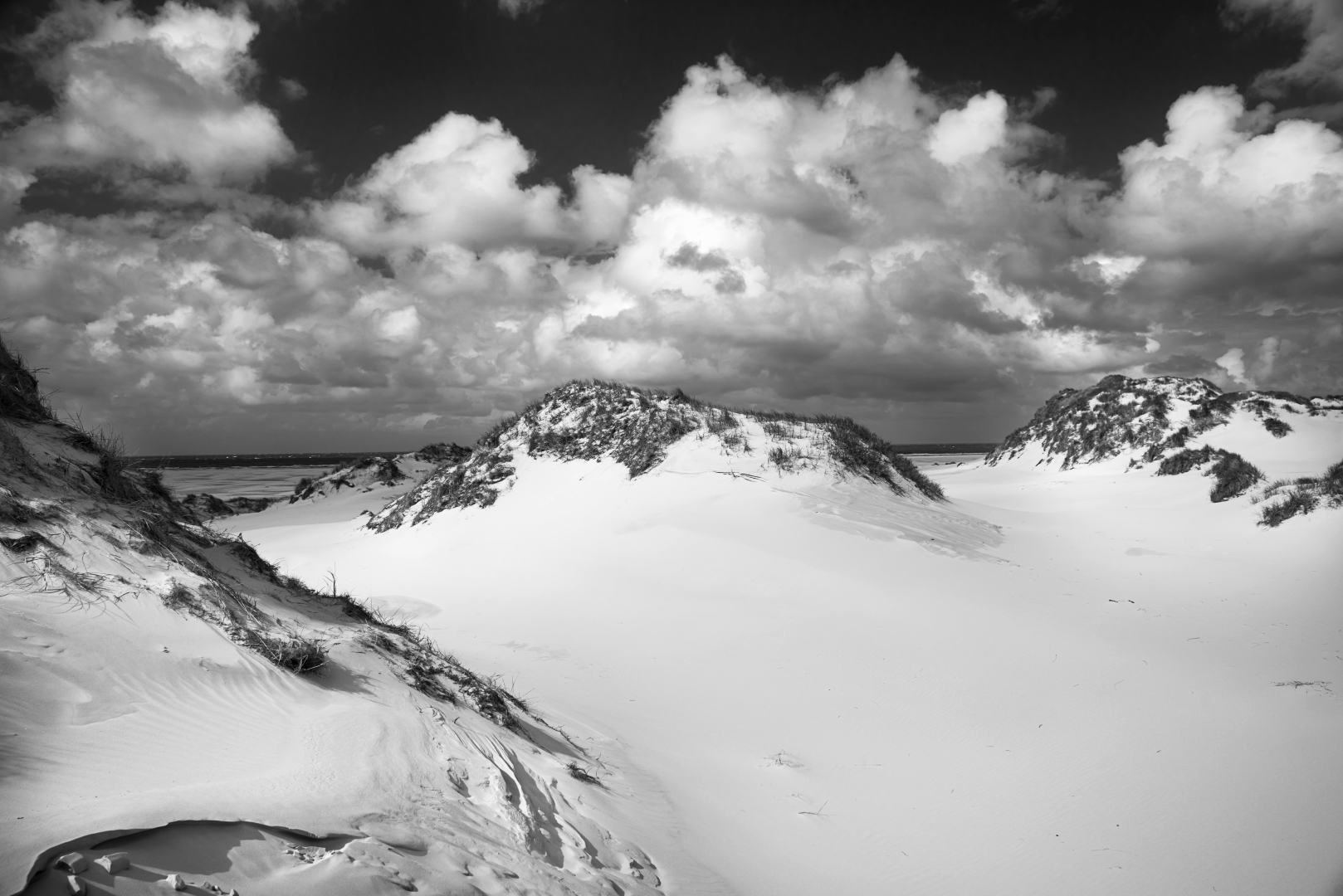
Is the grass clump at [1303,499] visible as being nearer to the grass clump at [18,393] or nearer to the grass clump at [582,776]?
the grass clump at [582,776]

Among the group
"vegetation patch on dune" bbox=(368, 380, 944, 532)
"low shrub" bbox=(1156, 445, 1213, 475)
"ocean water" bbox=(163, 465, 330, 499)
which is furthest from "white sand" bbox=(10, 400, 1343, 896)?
"ocean water" bbox=(163, 465, 330, 499)

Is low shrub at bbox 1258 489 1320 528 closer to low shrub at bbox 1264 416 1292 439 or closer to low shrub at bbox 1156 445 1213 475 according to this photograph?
low shrub at bbox 1156 445 1213 475

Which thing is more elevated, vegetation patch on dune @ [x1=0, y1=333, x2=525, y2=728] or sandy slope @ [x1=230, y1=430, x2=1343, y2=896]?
vegetation patch on dune @ [x1=0, y1=333, x2=525, y2=728]

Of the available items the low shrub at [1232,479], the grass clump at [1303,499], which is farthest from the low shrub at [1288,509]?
the low shrub at [1232,479]

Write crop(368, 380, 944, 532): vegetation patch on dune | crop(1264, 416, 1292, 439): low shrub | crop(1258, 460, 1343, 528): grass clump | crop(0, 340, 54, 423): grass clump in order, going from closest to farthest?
crop(0, 340, 54, 423): grass clump → crop(1258, 460, 1343, 528): grass clump → crop(368, 380, 944, 532): vegetation patch on dune → crop(1264, 416, 1292, 439): low shrub

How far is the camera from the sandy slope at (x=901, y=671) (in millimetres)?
4039

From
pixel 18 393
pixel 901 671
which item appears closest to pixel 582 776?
pixel 901 671

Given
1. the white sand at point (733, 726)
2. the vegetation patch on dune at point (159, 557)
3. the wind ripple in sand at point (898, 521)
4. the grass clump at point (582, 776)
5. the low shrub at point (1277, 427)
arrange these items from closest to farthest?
the white sand at point (733, 726), the vegetation patch on dune at point (159, 557), the grass clump at point (582, 776), the wind ripple in sand at point (898, 521), the low shrub at point (1277, 427)

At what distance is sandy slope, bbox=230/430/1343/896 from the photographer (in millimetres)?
4039


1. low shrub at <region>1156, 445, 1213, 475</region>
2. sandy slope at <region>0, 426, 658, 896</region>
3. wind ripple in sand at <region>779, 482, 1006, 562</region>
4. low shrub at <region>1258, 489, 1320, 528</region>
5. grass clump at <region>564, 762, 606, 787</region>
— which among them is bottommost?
grass clump at <region>564, 762, 606, 787</region>

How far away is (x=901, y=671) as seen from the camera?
22.3 ft

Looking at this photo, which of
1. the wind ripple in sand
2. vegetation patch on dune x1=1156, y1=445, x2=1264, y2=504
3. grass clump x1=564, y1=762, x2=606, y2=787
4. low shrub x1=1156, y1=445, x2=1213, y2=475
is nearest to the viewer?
grass clump x1=564, y1=762, x2=606, y2=787

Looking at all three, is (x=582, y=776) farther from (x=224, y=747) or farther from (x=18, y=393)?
(x=18, y=393)

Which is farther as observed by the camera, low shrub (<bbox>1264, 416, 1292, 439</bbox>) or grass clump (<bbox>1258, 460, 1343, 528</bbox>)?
low shrub (<bbox>1264, 416, 1292, 439</bbox>)
